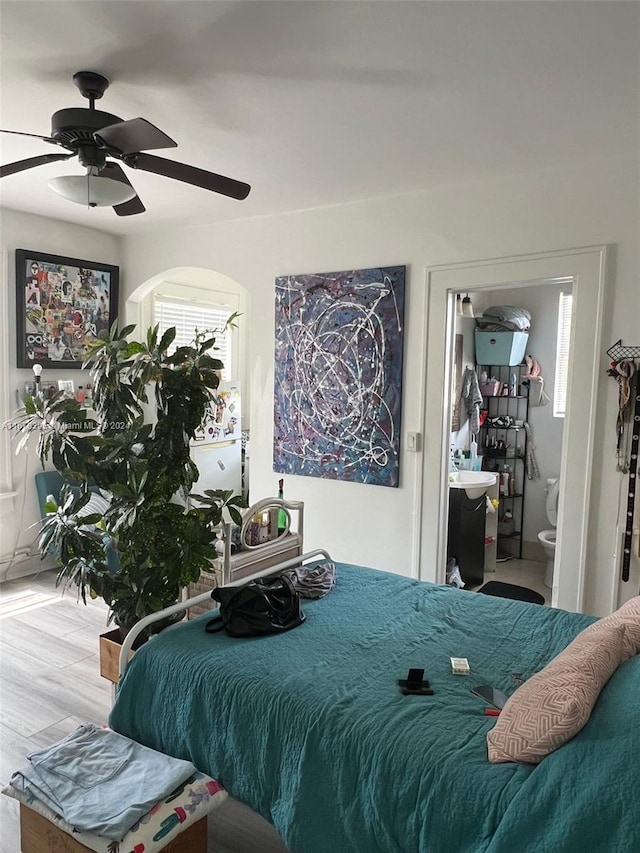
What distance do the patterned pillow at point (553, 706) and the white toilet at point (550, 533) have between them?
2705 mm

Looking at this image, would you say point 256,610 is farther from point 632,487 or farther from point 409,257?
→ point 409,257

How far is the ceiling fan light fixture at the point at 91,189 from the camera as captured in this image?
2270 mm

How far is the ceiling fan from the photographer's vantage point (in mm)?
1985

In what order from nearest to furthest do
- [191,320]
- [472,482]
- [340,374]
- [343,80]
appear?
[343,80] → [340,374] → [472,482] → [191,320]

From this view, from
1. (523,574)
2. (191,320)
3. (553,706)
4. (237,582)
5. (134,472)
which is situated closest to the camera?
(553,706)

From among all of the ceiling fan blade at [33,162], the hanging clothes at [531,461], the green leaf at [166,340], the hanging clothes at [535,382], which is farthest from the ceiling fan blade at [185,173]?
the hanging clothes at [531,461]

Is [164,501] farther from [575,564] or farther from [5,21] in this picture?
[575,564]

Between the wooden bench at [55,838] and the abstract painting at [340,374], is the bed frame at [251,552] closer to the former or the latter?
the abstract painting at [340,374]

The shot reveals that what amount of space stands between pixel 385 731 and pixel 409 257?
8.80ft

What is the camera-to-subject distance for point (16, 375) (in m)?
4.34

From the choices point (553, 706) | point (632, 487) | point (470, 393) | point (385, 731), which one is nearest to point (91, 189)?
point (385, 731)

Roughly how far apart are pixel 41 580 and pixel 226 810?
2834 millimetres

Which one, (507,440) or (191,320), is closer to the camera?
(507,440)

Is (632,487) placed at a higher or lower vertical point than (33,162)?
lower
